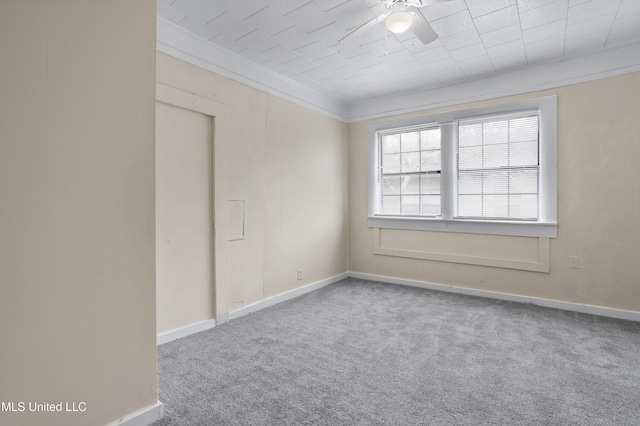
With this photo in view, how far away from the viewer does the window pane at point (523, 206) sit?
3.85 meters

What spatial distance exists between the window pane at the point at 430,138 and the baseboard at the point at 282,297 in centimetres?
226

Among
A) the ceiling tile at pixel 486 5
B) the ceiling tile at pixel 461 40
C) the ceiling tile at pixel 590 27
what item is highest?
the ceiling tile at pixel 590 27

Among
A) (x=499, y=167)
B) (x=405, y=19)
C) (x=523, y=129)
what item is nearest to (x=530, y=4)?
(x=405, y=19)

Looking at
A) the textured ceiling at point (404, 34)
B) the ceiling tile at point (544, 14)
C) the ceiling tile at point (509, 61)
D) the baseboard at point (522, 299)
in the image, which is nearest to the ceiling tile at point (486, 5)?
the textured ceiling at point (404, 34)

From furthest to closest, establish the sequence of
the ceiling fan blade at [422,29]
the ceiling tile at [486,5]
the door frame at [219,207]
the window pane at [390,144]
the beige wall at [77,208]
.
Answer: the window pane at [390,144] < the door frame at [219,207] < the ceiling tile at [486,5] < the ceiling fan blade at [422,29] < the beige wall at [77,208]

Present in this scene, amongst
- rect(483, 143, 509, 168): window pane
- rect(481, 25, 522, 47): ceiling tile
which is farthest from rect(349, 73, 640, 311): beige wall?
rect(481, 25, 522, 47): ceiling tile

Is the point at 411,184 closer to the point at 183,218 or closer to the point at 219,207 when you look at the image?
the point at 219,207

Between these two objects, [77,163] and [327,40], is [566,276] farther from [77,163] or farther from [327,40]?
[77,163]

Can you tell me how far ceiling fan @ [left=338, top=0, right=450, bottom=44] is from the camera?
227 centimetres

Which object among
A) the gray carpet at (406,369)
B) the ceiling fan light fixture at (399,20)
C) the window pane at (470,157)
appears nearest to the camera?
the gray carpet at (406,369)

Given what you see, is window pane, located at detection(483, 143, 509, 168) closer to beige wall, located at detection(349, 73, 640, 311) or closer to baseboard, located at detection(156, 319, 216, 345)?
beige wall, located at detection(349, 73, 640, 311)

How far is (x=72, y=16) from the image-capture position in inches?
58.9

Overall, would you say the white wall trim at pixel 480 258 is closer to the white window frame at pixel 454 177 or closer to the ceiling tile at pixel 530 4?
the white window frame at pixel 454 177

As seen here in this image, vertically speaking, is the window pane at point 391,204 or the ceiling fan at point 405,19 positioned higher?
the ceiling fan at point 405,19
